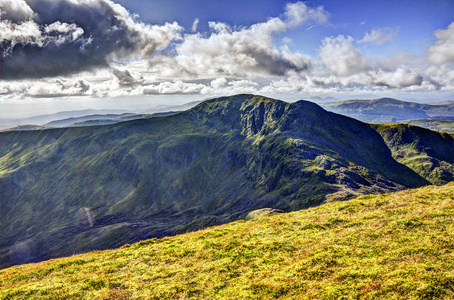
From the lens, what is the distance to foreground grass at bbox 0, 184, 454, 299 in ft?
48.5

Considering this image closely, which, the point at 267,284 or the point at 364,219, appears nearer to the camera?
the point at 267,284

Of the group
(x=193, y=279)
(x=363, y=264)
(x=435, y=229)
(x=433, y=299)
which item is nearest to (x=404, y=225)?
(x=435, y=229)

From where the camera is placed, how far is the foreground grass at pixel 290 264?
1478 cm

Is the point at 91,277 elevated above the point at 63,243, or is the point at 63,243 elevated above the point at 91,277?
the point at 91,277

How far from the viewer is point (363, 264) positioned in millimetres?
16828

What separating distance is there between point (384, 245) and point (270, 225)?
12.9 m

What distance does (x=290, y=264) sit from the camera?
1867 centimetres

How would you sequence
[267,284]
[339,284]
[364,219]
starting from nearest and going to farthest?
[339,284] → [267,284] → [364,219]

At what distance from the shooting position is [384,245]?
19.0 m

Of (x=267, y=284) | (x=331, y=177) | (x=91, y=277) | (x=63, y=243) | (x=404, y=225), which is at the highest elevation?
(x=404, y=225)

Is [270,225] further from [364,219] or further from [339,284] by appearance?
[339,284]

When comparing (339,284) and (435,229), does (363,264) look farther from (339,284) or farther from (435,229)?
(435,229)

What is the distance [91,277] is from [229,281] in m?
13.3

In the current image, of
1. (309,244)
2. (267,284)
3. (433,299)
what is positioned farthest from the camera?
(309,244)
